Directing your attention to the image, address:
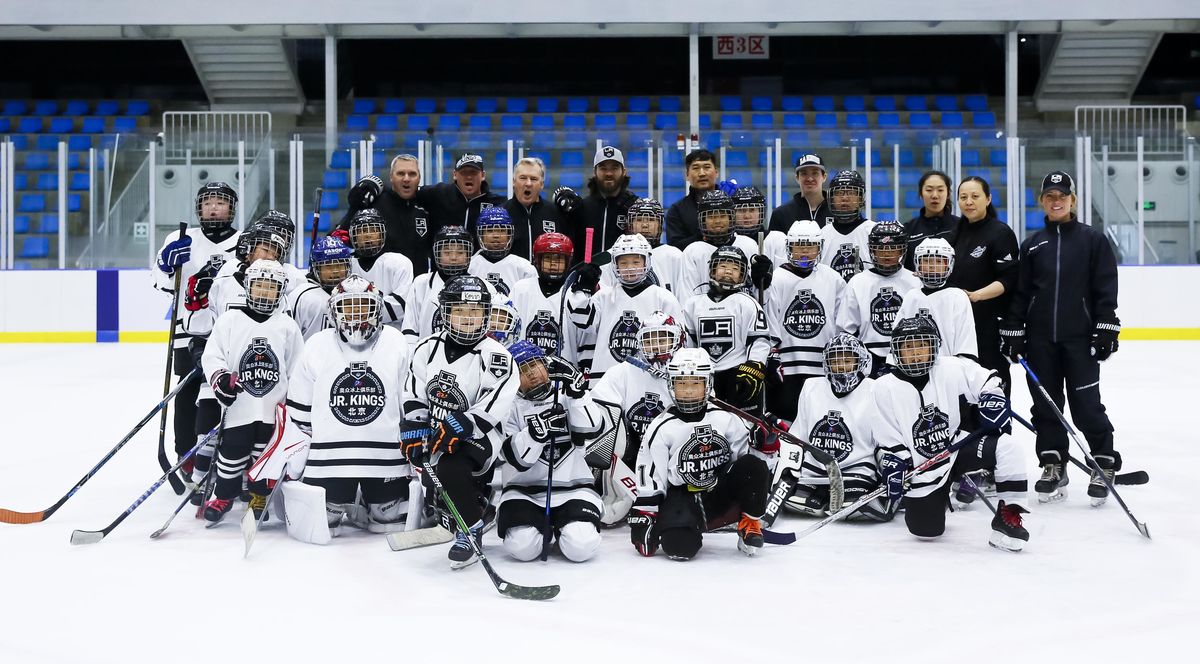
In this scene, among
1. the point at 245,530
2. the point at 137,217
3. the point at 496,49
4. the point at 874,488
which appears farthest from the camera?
the point at 496,49

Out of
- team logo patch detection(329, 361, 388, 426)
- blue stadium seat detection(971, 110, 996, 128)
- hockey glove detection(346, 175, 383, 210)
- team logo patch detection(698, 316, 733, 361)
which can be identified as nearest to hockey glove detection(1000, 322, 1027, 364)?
team logo patch detection(698, 316, 733, 361)

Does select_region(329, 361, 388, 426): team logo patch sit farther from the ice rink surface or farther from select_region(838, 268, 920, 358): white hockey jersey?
select_region(838, 268, 920, 358): white hockey jersey

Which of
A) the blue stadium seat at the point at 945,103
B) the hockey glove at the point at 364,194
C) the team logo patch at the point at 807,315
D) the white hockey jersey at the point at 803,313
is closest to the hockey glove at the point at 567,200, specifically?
the hockey glove at the point at 364,194

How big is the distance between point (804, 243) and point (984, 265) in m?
0.84

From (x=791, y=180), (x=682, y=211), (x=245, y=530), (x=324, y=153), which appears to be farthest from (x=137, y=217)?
(x=245, y=530)

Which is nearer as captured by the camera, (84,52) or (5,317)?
(5,317)

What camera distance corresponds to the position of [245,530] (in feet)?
12.0

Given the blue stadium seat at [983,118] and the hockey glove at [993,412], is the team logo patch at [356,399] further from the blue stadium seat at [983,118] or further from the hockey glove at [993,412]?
the blue stadium seat at [983,118]

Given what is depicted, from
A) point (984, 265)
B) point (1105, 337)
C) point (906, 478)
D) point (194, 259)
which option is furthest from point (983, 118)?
point (194, 259)

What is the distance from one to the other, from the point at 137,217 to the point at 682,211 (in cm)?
618

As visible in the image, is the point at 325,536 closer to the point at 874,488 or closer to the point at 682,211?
the point at 874,488

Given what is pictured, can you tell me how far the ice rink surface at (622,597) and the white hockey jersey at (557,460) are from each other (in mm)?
208

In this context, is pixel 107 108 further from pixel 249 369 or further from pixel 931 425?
pixel 931 425

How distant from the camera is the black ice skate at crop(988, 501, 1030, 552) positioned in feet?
11.9
